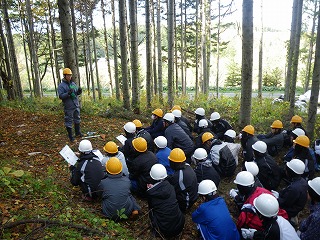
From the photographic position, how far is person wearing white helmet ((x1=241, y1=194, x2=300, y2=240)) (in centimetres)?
384

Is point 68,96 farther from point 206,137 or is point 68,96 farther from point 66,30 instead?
point 206,137

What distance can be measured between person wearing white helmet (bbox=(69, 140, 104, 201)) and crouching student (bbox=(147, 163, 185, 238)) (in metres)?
1.33

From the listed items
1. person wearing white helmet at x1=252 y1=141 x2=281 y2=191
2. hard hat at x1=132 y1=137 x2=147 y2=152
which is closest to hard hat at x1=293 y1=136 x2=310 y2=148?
person wearing white helmet at x1=252 y1=141 x2=281 y2=191

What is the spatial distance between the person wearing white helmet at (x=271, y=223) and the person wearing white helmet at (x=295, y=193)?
1.29 metres

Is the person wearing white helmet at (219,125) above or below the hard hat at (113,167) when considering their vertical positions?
below

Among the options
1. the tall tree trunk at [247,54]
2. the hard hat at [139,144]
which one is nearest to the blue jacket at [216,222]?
the hard hat at [139,144]

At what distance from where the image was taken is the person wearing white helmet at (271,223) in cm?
384

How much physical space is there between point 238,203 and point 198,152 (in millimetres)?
1512

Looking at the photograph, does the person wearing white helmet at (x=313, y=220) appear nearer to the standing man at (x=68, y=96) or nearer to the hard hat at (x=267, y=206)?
the hard hat at (x=267, y=206)

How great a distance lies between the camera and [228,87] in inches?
1578

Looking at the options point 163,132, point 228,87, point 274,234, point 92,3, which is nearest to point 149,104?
point 163,132

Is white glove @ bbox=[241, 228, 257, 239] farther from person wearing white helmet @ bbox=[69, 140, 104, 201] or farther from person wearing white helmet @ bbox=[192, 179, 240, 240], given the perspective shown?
person wearing white helmet @ bbox=[69, 140, 104, 201]

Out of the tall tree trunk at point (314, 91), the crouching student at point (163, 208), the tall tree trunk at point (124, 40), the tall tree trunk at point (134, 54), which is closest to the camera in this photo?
the crouching student at point (163, 208)

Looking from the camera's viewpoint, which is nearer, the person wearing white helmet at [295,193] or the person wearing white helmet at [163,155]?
the person wearing white helmet at [295,193]
